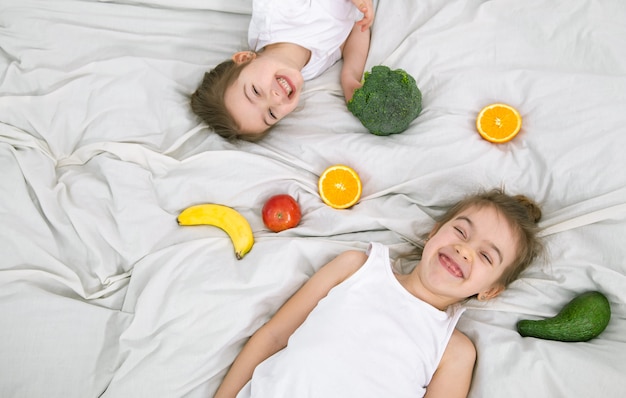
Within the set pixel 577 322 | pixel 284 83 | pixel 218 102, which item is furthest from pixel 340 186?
pixel 577 322

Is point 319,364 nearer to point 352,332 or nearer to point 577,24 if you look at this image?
point 352,332

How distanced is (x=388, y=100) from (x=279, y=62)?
50 cm

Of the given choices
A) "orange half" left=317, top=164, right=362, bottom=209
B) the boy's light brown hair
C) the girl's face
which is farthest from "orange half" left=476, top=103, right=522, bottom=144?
the boy's light brown hair

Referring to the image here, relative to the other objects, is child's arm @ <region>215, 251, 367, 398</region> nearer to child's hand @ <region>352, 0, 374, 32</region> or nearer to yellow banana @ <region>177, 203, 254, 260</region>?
yellow banana @ <region>177, 203, 254, 260</region>

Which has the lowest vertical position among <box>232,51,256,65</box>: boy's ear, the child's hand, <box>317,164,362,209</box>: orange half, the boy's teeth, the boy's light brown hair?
<box>317,164,362,209</box>: orange half

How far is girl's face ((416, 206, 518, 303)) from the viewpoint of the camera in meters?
1.82

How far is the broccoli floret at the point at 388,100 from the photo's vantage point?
83.0 inches

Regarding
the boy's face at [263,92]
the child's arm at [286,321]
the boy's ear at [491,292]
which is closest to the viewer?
the child's arm at [286,321]

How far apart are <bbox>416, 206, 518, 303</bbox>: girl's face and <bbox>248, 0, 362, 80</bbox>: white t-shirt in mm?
1085

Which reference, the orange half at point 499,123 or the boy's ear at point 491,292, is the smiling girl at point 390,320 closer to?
the boy's ear at point 491,292

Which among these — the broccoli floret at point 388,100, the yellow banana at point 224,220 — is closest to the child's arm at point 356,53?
the broccoli floret at point 388,100

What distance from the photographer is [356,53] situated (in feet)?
8.20

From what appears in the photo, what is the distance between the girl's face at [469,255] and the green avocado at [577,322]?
21 centimetres

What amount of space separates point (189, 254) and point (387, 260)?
716mm
